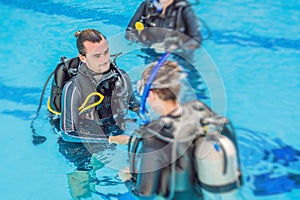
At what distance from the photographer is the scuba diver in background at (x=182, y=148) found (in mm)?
1518

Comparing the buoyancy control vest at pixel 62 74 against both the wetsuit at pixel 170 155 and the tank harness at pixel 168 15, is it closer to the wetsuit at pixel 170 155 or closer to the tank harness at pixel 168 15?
the tank harness at pixel 168 15

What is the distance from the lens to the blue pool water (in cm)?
292

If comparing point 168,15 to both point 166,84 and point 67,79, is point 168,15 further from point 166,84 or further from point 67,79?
point 166,84

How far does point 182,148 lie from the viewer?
5.14ft

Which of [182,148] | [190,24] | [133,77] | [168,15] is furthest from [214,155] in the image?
[168,15]

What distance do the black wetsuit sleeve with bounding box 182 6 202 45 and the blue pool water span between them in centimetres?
42

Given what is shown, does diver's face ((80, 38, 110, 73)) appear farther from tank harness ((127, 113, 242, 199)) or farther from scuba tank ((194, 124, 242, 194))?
scuba tank ((194, 124, 242, 194))

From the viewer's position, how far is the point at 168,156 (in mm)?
1594

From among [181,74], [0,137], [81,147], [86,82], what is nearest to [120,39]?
[86,82]

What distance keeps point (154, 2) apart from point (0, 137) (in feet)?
5.23

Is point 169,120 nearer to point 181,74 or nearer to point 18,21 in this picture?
point 181,74

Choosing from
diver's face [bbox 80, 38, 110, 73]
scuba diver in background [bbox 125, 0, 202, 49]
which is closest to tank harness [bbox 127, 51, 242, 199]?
diver's face [bbox 80, 38, 110, 73]

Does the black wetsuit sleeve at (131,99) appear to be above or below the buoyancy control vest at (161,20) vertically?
below

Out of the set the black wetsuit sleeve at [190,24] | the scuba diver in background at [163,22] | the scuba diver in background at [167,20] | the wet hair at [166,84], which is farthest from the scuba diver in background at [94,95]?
the wet hair at [166,84]
